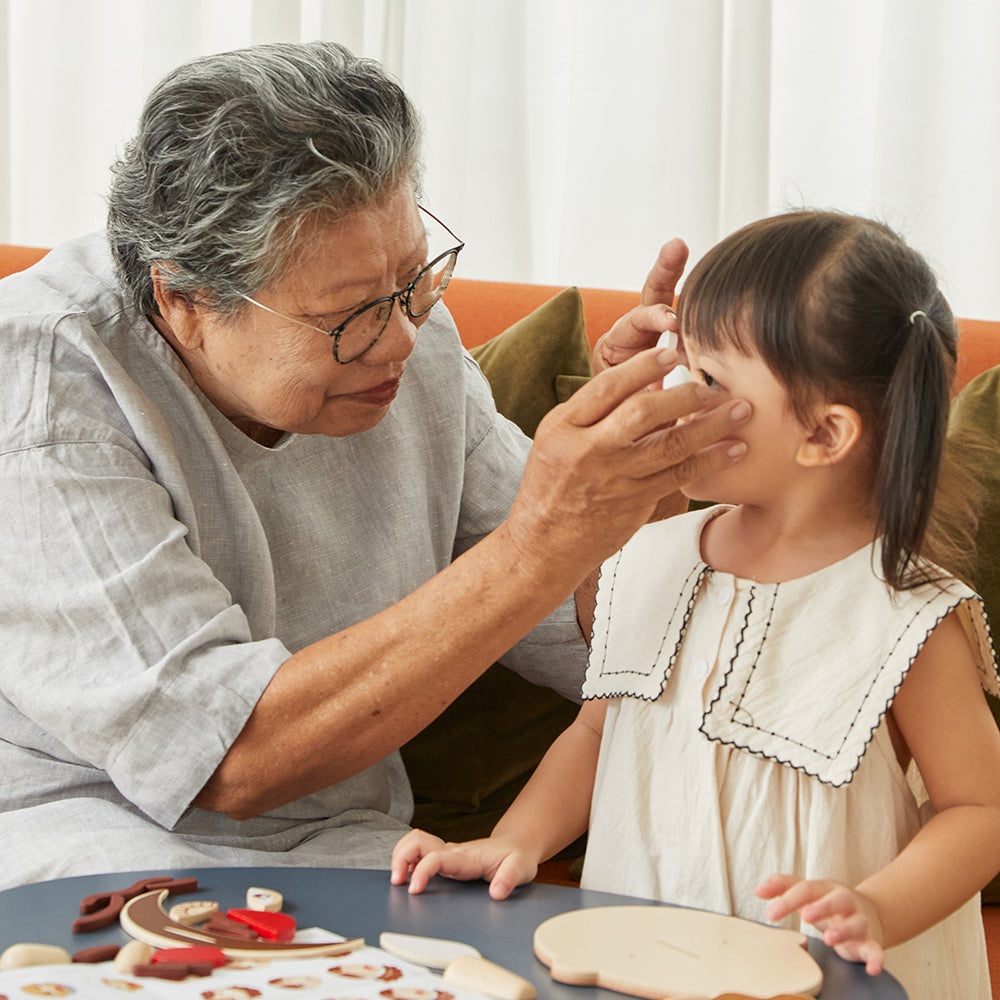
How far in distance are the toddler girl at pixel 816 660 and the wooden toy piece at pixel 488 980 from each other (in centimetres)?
18

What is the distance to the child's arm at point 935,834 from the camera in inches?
31.2

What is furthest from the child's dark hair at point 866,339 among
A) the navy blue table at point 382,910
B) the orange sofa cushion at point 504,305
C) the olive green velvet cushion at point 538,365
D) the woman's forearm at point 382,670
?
the orange sofa cushion at point 504,305

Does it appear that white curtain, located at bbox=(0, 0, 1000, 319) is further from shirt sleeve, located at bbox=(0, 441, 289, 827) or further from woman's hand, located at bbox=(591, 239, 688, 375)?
shirt sleeve, located at bbox=(0, 441, 289, 827)

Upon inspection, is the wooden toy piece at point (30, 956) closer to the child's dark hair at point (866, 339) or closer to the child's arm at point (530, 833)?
the child's arm at point (530, 833)

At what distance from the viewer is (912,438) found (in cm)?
94

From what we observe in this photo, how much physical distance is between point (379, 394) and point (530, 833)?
472 mm

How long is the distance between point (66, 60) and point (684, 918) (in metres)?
2.27

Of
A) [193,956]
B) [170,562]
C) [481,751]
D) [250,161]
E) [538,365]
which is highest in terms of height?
[250,161]

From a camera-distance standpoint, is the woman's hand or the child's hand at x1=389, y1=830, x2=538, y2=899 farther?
the woman's hand

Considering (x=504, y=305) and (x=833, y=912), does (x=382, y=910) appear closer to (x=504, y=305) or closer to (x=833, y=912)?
(x=833, y=912)

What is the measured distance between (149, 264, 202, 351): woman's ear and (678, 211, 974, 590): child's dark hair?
52cm

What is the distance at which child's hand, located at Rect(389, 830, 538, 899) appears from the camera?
0.87 m

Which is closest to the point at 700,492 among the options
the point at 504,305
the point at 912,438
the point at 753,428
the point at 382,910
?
the point at 753,428

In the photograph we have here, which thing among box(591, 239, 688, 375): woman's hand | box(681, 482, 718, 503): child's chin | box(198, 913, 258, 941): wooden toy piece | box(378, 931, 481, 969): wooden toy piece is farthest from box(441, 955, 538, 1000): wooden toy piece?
box(591, 239, 688, 375): woman's hand
